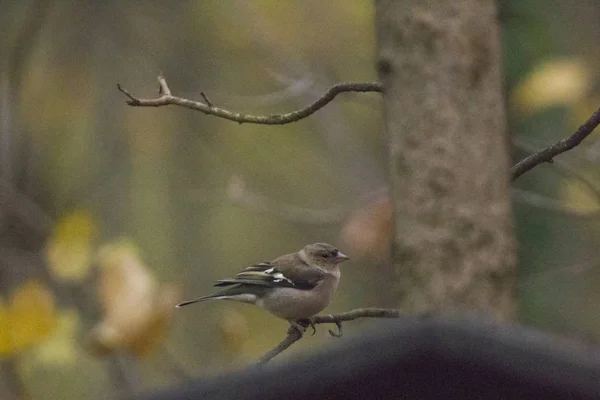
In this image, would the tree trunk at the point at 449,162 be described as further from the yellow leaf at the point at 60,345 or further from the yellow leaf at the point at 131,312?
the yellow leaf at the point at 60,345

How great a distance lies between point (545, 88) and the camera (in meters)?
4.93

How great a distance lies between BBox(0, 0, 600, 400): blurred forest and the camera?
4977 mm

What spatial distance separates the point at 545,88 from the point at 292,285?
5.28 ft

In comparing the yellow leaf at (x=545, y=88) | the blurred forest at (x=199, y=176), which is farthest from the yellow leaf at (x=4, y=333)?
the yellow leaf at (x=545, y=88)

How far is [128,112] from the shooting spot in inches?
443

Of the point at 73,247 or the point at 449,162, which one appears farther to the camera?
the point at 73,247

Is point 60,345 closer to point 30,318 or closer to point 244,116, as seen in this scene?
point 30,318

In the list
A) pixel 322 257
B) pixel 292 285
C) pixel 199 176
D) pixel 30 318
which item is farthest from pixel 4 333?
pixel 199 176

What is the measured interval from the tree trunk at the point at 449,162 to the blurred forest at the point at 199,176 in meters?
1.89

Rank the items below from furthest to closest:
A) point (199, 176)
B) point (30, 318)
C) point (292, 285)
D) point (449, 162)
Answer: point (199, 176), point (30, 318), point (292, 285), point (449, 162)

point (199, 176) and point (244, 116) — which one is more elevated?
point (199, 176)

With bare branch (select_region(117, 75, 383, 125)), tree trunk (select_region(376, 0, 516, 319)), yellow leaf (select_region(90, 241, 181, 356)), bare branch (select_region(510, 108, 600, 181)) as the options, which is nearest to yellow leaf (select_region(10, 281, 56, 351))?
yellow leaf (select_region(90, 241, 181, 356))

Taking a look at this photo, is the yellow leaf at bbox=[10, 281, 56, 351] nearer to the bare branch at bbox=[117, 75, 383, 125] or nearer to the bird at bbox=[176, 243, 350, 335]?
the bird at bbox=[176, 243, 350, 335]

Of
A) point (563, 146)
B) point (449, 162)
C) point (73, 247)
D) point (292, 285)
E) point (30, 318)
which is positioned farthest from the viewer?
point (73, 247)
